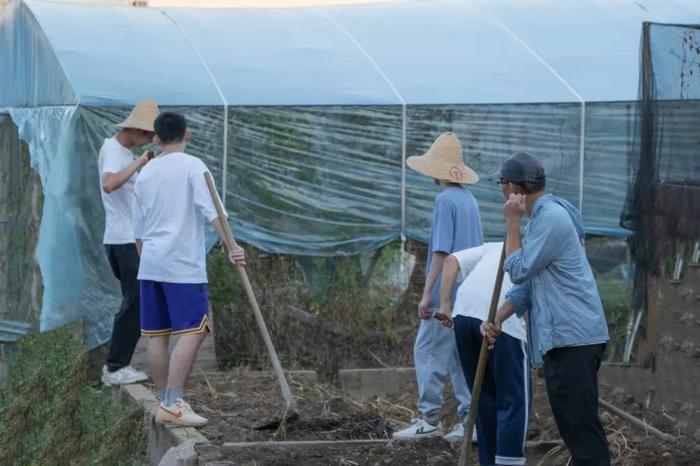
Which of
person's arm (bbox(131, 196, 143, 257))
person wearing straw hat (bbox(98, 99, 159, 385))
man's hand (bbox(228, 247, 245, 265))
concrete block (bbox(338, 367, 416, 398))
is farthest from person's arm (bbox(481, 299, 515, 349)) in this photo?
concrete block (bbox(338, 367, 416, 398))

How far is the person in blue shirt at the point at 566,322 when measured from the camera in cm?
564

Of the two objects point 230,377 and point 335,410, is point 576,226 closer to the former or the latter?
point 335,410

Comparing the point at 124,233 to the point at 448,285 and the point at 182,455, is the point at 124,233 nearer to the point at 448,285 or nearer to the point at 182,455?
the point at 182,455

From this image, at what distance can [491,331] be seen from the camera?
6.17m

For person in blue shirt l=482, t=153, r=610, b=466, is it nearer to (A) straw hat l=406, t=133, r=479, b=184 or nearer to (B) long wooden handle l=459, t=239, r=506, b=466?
(B) long wooden handle l=459, t=239, r=506, b=466

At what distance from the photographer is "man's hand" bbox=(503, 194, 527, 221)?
19.3 ft

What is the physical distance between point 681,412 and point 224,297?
4.35m

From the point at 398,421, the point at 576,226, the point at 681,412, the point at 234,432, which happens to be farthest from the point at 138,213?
the point at 681,412

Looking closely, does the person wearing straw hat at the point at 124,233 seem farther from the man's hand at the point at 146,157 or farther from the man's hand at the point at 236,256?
the man's hand at the point at 236,256

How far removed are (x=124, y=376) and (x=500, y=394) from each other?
3.78m

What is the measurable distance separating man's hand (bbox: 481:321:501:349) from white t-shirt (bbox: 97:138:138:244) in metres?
3.88

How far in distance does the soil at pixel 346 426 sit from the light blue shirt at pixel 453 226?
0.98 m

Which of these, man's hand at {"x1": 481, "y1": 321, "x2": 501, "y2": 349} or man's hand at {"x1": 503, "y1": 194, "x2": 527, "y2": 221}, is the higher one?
man's hand at {"x1": 503, "y1": 194, "x2": 527, "y2": 221}

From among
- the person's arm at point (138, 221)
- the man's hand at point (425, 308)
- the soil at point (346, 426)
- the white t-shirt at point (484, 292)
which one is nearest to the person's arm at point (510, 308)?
the white t-shirt at point (484, 292)
